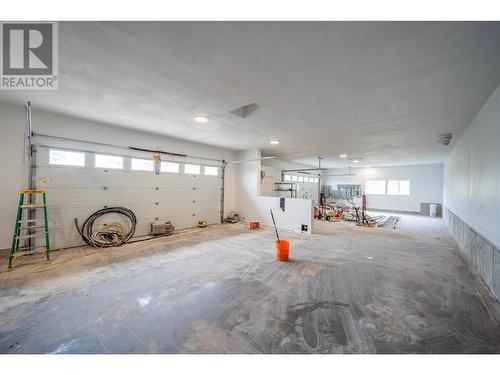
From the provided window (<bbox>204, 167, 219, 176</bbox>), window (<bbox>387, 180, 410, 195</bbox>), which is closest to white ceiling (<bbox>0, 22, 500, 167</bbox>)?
window (<bbox>204, 167, 219, 176</bbox>)

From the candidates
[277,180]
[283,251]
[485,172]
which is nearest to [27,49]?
[283,251]

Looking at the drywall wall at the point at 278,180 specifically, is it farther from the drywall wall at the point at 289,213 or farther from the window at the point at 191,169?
the window at the point at 191,169

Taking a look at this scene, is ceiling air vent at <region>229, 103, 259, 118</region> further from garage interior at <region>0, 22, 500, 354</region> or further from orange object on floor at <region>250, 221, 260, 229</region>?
orange object on floor at <region>250, 221, 260, 229</region>

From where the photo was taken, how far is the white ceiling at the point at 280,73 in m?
1.81

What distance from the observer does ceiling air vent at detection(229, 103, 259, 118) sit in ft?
12.2

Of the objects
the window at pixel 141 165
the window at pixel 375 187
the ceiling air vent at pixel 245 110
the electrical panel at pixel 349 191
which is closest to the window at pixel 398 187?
the window at pixel 375 187

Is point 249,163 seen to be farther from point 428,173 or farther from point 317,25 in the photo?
point 428,173

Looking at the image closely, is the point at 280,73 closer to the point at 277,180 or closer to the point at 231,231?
the point at 231,231

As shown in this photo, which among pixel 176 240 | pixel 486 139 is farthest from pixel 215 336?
pixel 486 139

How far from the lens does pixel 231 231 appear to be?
6.30 m

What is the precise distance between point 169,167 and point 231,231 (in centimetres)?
282

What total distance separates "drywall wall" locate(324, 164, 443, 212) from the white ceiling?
832 cm

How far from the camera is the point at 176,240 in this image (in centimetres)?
516

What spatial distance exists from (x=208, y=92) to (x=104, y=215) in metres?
4.08
